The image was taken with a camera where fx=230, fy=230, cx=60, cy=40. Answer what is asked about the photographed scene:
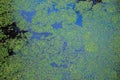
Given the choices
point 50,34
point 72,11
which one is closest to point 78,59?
point 50,34

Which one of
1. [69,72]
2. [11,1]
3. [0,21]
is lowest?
[69,72]

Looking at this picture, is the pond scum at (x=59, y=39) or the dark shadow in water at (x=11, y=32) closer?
the pond scum at (x=59, y=39)

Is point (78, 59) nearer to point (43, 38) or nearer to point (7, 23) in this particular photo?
point (43, 38)

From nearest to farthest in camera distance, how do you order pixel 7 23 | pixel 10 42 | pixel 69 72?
pixel 69 72, pixel 10 42, pixel 7 23

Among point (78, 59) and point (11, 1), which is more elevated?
point (11, 1)

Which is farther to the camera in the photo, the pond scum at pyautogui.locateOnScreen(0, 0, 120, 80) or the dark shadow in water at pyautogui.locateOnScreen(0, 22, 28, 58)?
the dark shadow in water at pyautogui.locateOnScreen(0, 22, 28, 58)

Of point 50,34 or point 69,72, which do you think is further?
point 50,34

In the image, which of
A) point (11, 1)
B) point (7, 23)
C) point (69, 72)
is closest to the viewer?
point (69, 72)
